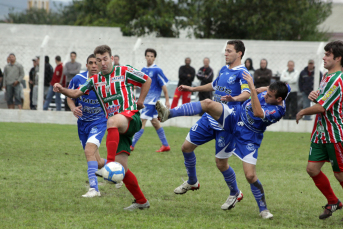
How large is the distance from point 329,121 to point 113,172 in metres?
2.43

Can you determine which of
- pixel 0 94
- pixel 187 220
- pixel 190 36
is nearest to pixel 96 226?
pixel 187 220

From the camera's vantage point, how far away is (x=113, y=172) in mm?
4426

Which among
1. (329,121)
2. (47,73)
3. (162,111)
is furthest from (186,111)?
(47,73)

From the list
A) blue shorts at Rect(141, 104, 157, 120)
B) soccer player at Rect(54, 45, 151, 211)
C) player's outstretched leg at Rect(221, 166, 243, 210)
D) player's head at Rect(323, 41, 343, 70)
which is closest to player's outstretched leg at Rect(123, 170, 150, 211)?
soccer player at Rect(54, 45, 151, 211)

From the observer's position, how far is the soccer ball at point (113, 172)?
440cm

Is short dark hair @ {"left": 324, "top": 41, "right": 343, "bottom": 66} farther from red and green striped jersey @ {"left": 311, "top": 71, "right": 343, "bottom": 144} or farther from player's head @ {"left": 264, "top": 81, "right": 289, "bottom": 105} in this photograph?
player's head @ {"left": 264, "top": 81, "right": 289, "bottom": 105}

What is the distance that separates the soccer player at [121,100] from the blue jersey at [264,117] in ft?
4.03

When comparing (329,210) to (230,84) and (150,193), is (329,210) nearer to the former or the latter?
(230,84)

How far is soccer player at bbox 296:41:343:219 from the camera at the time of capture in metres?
4.79

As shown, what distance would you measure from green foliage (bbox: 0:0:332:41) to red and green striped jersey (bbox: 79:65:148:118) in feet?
69.0

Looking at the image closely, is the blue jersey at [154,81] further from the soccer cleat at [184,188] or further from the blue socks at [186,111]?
the blue socks at [186,111]

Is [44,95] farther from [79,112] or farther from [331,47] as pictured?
[331,47]

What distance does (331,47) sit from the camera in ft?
16.2

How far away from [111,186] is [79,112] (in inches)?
49.0
